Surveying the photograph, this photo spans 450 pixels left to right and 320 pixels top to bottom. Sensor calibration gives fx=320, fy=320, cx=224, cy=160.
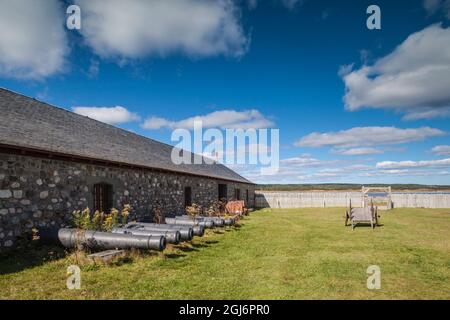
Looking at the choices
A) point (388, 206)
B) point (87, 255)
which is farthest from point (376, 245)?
point (388, 206)

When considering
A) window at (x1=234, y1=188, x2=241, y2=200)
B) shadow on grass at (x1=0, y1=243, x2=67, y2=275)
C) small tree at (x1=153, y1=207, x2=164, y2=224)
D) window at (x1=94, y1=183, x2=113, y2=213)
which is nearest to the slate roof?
window at (x1=94, y1=183, x2=113, y2=213)

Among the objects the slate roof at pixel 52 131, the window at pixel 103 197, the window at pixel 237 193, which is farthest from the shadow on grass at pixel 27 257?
the window at pixel 237 193

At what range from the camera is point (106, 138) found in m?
13.8

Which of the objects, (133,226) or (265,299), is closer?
(265,299)

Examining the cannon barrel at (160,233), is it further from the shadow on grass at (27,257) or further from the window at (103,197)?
the window at (103,197)

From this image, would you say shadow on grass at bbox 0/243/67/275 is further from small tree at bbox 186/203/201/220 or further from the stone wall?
small tree at bbox 186/203/201/220

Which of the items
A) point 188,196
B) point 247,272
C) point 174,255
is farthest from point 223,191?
point 247,272

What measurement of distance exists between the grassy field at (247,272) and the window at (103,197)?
2.94 metres

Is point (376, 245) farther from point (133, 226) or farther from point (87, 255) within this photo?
point (87, 255)

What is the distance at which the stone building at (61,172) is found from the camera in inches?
293

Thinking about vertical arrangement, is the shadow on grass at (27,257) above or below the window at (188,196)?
below

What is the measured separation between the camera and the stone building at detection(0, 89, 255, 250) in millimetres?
7434

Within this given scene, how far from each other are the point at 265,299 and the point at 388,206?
25.7 m
